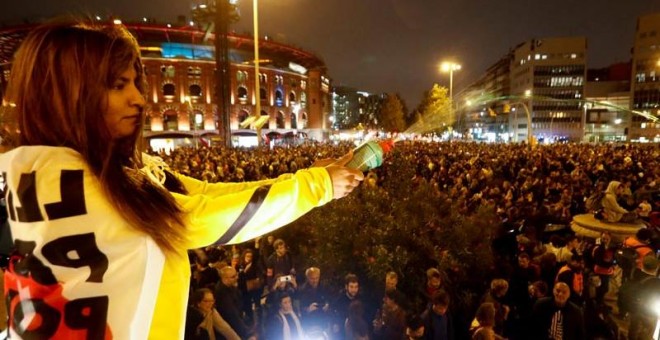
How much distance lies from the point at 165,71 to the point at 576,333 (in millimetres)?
60415

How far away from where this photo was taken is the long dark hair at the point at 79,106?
3.95 feet

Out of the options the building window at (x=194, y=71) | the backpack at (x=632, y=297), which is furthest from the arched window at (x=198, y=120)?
the backpack at (x=632, y=297)

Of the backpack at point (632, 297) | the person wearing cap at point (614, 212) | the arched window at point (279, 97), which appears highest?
the arched window at point (279, 97)

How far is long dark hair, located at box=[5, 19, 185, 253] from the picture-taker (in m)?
1.20

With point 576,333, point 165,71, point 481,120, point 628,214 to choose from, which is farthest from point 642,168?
point 481,120

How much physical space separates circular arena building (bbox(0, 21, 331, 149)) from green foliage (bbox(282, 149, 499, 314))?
4446 centimetres

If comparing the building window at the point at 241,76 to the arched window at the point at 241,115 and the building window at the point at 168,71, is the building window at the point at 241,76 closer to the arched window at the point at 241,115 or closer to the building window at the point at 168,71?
the arched window at the point at 241,115

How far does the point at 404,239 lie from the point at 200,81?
5848 centimetres

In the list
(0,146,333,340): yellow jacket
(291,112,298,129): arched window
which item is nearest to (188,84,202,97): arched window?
(291,112,298,129): arched window

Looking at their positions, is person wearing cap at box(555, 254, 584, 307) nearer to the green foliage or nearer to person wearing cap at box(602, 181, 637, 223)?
the green foliage

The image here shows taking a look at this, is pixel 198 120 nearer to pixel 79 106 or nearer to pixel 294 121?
pixel 294 121

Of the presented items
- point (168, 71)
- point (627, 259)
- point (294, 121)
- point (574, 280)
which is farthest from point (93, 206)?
point (294, 121)

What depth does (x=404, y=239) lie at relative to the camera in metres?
6.10

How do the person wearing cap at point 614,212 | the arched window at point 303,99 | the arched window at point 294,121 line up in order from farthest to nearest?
the arched window at point 303,99 < the arched window at point 294,121 < the person wearing cap at point 614,212
